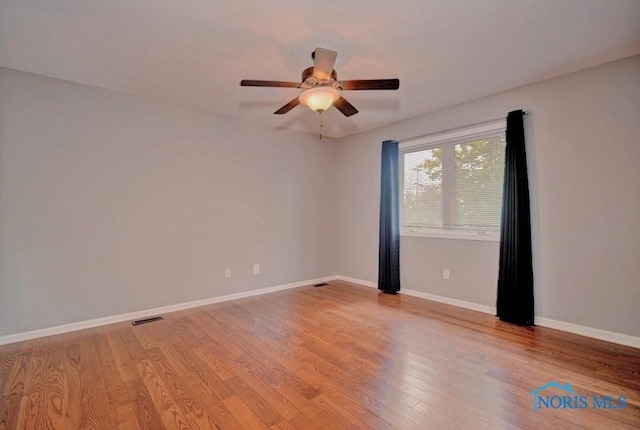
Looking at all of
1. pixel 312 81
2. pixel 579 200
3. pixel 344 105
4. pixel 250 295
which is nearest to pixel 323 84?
pixel 312 81

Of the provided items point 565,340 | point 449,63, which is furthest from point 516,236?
point 449,63

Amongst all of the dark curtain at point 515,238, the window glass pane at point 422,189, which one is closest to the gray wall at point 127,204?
the window glass pane at point 422,189

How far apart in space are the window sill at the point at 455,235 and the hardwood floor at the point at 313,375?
3.02ft

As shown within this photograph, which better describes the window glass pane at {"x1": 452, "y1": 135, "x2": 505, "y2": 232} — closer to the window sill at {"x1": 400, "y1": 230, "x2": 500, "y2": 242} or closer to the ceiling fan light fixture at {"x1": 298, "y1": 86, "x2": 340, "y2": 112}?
the window sill at {"x1": 400, "y1": 230, "x2": 500, "y2": 242}

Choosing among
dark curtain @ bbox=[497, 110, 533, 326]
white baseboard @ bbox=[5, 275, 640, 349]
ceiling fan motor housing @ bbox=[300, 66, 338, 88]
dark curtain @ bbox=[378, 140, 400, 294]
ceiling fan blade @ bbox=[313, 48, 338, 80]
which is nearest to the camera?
ceiling fan blade @ bbox=[313, 48, 338, 80]

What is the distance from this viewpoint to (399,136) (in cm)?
446

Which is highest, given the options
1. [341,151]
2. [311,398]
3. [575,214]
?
[341,151]

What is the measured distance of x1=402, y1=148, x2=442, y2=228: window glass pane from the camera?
405 cm

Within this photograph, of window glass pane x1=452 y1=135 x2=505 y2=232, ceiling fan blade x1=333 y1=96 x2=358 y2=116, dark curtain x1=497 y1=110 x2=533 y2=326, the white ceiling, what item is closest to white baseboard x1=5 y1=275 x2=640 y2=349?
dark curtain x1=497 y1=110 x2=533 y2=326

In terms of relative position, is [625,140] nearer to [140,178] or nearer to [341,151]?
[341,151]

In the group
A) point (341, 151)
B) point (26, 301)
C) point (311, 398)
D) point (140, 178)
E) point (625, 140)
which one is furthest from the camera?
point (341, 151)

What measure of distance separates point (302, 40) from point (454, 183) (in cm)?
262

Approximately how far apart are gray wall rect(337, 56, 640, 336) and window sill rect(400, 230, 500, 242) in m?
0.08

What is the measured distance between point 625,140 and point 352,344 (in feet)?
10.1
